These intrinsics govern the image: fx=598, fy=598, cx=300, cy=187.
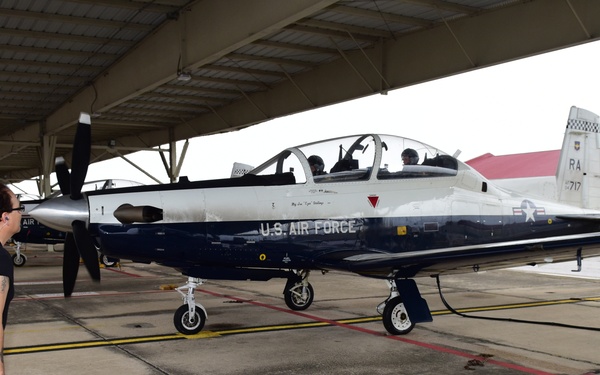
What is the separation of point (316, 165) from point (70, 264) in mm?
2986

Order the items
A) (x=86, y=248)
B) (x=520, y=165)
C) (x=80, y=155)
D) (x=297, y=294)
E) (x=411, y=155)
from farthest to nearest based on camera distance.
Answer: (x=520, y=165) → (x=297, y=294) → (x=411, y=155) → (x=80, y=155) → (x=86, y=248)

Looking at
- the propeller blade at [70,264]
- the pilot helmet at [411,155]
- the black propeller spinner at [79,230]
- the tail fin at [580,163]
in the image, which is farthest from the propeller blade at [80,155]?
the tail fin at [580,163]

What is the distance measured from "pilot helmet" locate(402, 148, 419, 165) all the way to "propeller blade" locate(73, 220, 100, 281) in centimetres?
371

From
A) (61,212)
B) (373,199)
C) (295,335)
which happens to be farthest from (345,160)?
(61,212)

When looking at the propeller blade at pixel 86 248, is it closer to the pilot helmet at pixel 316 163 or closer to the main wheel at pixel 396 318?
the pilot helmet at pixel 316 163

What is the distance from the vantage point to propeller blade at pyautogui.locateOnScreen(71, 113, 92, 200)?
21.1 feet

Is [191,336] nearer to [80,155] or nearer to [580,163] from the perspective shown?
[80,155]

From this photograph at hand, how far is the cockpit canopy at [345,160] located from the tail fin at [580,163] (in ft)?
11.8

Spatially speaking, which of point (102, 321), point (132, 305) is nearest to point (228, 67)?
point (132, 305)

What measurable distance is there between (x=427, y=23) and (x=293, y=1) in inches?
177

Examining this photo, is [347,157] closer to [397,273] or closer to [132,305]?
[397,273]

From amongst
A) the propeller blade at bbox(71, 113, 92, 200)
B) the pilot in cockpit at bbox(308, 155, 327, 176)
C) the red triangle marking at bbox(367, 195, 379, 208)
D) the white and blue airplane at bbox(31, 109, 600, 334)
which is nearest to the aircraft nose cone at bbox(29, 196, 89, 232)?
the white and blue airplane at bbox(31, 109, 600, 334)

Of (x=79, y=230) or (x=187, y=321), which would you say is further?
(x=187, y=321)

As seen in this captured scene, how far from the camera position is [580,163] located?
9.55m
